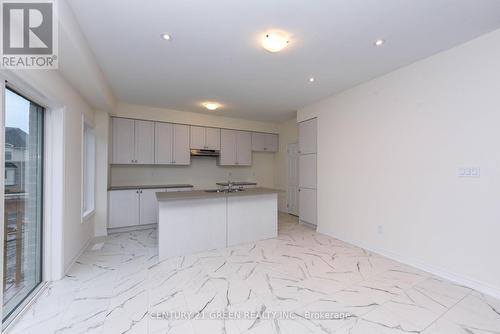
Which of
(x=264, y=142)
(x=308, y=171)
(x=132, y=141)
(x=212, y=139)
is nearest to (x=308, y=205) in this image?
(x=308, y=171)

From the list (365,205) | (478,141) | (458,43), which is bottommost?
(365,205)

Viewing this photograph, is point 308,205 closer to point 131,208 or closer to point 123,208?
point 131,208

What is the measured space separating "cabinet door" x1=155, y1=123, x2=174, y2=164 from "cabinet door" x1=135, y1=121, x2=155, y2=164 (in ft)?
0.27

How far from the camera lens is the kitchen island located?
3146 millimetres

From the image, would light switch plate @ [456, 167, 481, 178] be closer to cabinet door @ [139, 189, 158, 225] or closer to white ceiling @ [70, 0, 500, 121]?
white ceiling @ [70, 0, 500, 121]

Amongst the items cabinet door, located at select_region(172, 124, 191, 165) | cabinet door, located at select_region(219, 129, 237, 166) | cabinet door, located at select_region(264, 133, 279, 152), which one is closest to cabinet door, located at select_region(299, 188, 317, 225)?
cabinet door, located at select_region(264, 133, 279, 152)

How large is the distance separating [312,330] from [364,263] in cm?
161

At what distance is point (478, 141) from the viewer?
2.30 m

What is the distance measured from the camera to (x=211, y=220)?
347 cm

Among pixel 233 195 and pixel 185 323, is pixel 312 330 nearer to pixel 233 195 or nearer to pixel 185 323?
pixel 185 323

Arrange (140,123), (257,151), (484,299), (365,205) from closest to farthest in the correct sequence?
(484,299) → (365,205) → (140,123) → (257,151)

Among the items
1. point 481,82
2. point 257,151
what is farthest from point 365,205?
point 257,151

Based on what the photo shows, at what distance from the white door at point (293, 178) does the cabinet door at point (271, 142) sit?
49 cm

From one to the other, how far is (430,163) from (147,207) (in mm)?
4820
